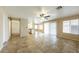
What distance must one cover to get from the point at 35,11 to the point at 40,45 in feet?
2.89

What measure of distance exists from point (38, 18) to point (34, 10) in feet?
1.03

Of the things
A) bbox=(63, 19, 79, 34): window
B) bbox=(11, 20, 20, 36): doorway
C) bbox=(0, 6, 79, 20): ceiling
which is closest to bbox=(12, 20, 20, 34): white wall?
A: bbox=(11, 20, 20, 36): doorway

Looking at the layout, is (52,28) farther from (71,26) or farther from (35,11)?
(35,11)

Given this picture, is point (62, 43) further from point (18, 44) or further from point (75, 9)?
point (18, 44)

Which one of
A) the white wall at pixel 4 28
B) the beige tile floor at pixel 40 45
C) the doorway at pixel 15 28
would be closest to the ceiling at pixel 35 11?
the white wall at pixel 4 28

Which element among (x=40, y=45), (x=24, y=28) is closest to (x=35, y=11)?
(x=24, y=28)

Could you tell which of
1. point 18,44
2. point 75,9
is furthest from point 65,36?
point 18,44

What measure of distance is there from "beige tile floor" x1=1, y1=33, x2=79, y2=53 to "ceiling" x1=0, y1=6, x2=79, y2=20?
60 cm

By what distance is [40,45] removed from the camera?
2717mm

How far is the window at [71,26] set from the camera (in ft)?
9.03

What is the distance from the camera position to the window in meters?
2.75
